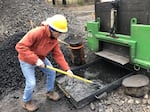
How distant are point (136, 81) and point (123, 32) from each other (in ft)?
3.23

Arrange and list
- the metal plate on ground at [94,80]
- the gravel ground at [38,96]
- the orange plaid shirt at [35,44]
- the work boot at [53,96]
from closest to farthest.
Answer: the orange plaid shirt at [35,44]
the gravel ground at [38,96]
the metal plate on ground at [94,80]
the work boot at [53,96]

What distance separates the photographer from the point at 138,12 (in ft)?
11.6

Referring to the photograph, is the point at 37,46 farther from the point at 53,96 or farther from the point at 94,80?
the point at 94,80

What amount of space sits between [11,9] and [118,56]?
5810 millimetres

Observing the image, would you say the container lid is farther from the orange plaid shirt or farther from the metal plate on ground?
the orange plaid shirt

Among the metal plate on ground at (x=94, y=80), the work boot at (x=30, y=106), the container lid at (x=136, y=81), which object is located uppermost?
the container lid at (x=136, y=81)

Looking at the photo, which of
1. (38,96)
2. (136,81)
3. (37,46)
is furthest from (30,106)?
(136,81)

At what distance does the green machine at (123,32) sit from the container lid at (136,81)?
0.19 m

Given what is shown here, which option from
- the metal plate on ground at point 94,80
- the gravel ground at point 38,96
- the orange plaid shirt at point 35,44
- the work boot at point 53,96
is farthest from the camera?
the work boot at point 53,96

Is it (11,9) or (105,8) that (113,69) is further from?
(11,9)

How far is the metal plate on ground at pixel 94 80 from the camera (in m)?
3.50

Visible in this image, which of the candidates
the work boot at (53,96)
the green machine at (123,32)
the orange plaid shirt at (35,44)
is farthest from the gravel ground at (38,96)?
the orange plaid shirt at (35,44)

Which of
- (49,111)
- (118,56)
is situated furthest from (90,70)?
(49,111)

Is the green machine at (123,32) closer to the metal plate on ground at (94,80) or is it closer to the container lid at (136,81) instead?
the container lid at (136,81)
